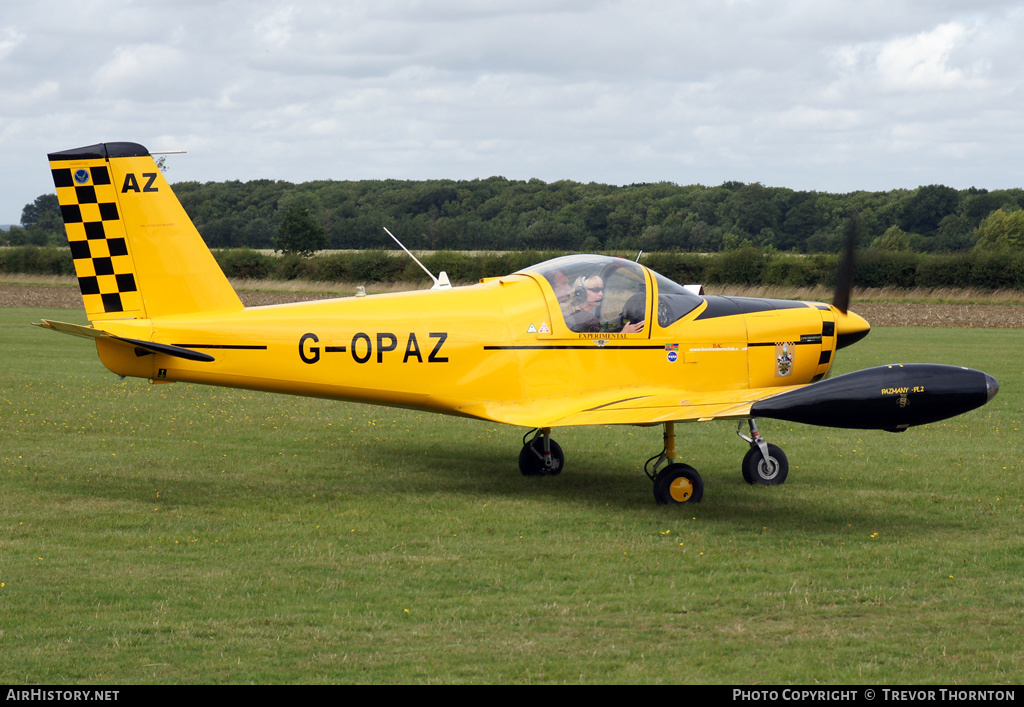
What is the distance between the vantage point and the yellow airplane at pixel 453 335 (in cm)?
923

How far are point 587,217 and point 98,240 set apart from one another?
5454 centimetres

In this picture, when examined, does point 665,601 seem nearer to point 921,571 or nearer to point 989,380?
point 921,571

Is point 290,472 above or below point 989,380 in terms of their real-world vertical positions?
below

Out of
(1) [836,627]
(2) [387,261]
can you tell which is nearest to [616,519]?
(1) [836,627]

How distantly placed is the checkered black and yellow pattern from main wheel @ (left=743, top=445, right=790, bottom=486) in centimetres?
637

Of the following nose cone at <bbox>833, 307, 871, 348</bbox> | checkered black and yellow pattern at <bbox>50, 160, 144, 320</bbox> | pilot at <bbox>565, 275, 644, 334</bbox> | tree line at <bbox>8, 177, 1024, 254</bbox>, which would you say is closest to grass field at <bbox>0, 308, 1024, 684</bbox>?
nose cone at <bbox>833, 307, 871, 348</bbox>

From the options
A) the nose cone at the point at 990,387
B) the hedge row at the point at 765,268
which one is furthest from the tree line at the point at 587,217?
the nose cone at the point at 990,387

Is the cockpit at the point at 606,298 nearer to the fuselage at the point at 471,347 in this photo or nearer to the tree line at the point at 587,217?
the fuselage at the point at 471,347

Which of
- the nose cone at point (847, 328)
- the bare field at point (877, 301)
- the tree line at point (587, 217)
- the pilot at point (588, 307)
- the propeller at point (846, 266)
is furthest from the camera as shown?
the tree line at point (587, 217)

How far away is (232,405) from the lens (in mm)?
16250

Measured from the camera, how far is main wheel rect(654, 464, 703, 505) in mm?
9406

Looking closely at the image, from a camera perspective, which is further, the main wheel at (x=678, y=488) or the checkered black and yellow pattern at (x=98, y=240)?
the main wheel at (x=678, y=488)

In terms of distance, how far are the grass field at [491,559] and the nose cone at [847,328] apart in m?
1.55
